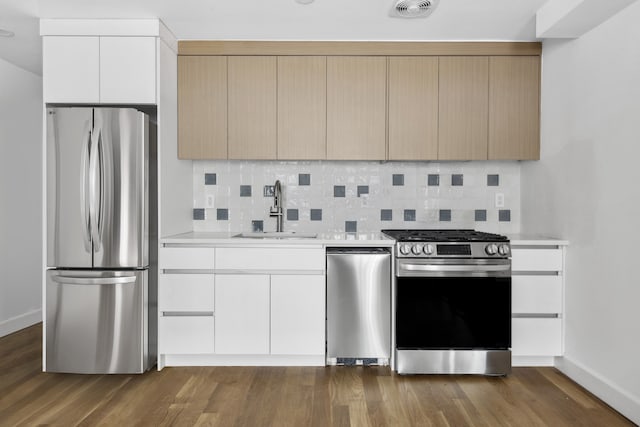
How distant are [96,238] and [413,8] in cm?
251

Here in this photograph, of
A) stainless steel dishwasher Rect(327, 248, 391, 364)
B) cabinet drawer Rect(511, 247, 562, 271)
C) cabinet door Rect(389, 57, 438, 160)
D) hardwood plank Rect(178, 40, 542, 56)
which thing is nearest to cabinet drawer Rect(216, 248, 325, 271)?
stainless steel dishwasher Rect(327, 248, 391, 364)

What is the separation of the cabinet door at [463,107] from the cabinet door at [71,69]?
2.51 meters

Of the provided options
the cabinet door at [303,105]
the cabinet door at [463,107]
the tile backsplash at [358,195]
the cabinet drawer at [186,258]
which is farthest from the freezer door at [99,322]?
the cabinet door at [463,107]

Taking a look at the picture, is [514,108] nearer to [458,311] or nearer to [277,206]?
[458,311]

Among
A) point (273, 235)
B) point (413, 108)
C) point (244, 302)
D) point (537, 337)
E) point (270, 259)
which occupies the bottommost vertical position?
point (537, 337)

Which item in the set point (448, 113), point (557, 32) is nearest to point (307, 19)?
point (448, 113)

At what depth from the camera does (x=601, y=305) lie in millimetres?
2789

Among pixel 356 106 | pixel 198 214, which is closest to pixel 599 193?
pixel 356 106

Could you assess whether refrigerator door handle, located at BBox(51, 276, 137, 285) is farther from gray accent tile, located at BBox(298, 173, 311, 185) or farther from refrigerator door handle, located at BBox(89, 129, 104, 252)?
gray accent tile, located at BBox(298, 173, 311, 185)

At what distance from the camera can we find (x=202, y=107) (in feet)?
11.7

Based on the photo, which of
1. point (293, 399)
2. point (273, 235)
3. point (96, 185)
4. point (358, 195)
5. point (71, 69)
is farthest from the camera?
point (358, 195)

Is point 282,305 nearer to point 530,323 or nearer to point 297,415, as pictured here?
point 297,415

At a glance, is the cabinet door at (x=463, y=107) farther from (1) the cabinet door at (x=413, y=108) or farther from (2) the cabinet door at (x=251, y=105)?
(2) the cabinet door at (x=251, y=105)

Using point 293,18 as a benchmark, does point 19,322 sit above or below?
below
